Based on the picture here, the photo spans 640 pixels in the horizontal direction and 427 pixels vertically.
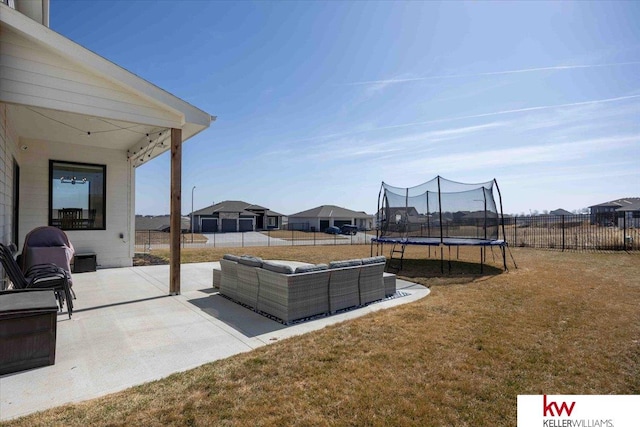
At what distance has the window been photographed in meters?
8.26

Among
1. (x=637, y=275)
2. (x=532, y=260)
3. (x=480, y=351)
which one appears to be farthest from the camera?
(x=532, y=260)

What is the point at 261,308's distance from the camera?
4.83 metres

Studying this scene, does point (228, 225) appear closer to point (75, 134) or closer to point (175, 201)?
point (75, 134)

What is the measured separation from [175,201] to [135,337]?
8.78 feet

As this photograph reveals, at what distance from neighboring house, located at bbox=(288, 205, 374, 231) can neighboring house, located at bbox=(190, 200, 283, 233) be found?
5.73 metres

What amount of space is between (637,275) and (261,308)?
9762mm

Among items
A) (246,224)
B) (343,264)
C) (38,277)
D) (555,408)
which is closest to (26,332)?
(38,277)

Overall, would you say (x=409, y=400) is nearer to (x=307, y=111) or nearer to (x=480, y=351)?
(x=480, y=351)

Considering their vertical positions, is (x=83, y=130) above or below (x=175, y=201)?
above

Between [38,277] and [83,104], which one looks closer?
[38,277]

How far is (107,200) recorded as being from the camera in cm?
898

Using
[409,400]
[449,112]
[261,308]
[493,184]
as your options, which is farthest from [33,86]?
[493,184]

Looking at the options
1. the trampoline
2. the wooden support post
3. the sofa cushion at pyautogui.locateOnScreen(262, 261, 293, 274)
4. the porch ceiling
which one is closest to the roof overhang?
the porch ceiling

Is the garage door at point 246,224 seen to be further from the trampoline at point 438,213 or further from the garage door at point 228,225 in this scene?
the trampoline at point 438,213
